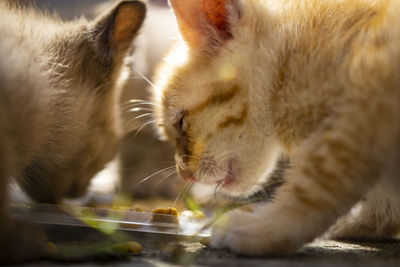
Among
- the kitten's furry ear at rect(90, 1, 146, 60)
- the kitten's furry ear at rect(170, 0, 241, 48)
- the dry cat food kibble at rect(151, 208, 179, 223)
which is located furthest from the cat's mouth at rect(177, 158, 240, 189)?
the kitten's furry ear at rect(90, 1, 146, 60)

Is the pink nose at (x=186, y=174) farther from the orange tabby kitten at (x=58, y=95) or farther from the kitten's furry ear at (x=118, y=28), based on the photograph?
the kitten's furry ear at (x=118, y=28)

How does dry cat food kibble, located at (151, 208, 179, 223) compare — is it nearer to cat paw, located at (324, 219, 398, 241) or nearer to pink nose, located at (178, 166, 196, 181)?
pink nose, located at (178, 166, 196, 181)

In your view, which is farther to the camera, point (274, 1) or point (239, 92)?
point (274, 1)

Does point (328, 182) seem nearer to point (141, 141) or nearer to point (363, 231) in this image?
point (363, 231)

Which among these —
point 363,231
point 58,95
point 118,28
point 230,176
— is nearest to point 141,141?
point 118,28

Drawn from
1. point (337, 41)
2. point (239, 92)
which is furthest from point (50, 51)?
point (337, 41)

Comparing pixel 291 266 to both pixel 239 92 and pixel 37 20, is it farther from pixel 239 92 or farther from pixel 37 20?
pixel 37 20

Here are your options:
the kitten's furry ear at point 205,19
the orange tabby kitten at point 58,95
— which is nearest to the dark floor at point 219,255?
the orange tabby kitten at point 58,95

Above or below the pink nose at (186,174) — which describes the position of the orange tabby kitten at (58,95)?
above

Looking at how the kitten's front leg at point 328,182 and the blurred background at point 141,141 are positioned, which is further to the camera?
the blurred background at point 141,141
